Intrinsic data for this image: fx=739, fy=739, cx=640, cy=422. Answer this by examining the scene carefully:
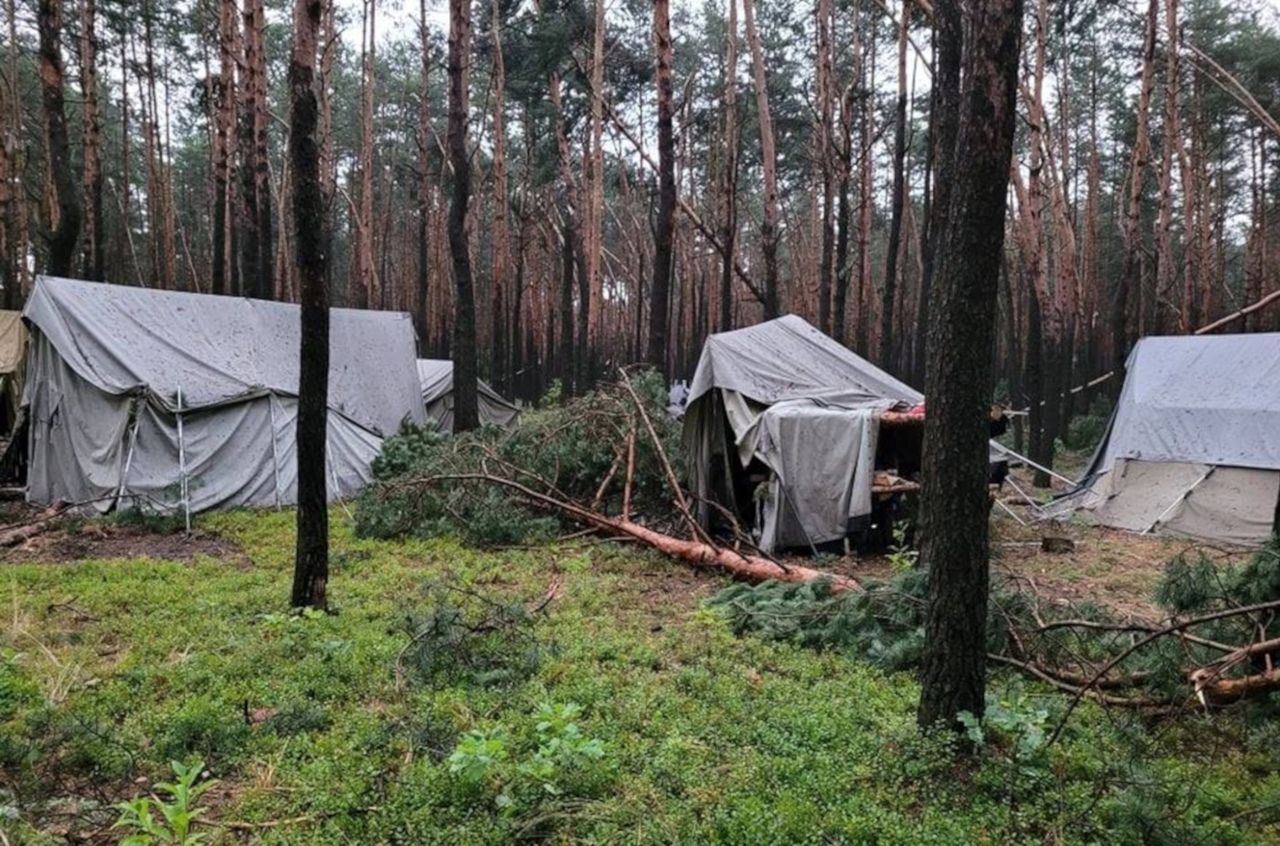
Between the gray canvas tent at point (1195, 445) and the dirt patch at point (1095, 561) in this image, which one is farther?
the gray canvas tent at point (1195, 445)

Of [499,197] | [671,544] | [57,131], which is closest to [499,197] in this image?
[499,197]

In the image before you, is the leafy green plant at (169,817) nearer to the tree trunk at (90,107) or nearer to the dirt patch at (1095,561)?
the dirt patch at (1095,561)

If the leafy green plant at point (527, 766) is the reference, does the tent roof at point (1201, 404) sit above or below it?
above

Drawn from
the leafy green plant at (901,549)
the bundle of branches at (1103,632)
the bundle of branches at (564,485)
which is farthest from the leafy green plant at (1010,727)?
the bundle of branches at (564,485)

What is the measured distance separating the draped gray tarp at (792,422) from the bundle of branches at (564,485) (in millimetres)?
535

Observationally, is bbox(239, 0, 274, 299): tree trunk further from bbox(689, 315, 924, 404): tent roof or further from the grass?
the grass

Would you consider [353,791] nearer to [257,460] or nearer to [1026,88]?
[257,460]

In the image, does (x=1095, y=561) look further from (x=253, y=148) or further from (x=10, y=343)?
(x=10, y=343)

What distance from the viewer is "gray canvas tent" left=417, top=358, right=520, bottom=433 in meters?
14.5

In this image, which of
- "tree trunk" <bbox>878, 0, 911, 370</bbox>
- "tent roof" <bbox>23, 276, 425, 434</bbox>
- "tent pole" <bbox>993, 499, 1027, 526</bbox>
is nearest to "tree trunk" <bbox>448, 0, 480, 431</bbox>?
"tent roof" <bbox>23, 276, 425, 434</bbox>

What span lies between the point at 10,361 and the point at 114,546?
822cm

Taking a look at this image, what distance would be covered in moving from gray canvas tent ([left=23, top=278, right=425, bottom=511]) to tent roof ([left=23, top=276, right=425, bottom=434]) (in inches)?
0.7

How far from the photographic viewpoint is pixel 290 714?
140 inches

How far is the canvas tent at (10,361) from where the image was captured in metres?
12.9
